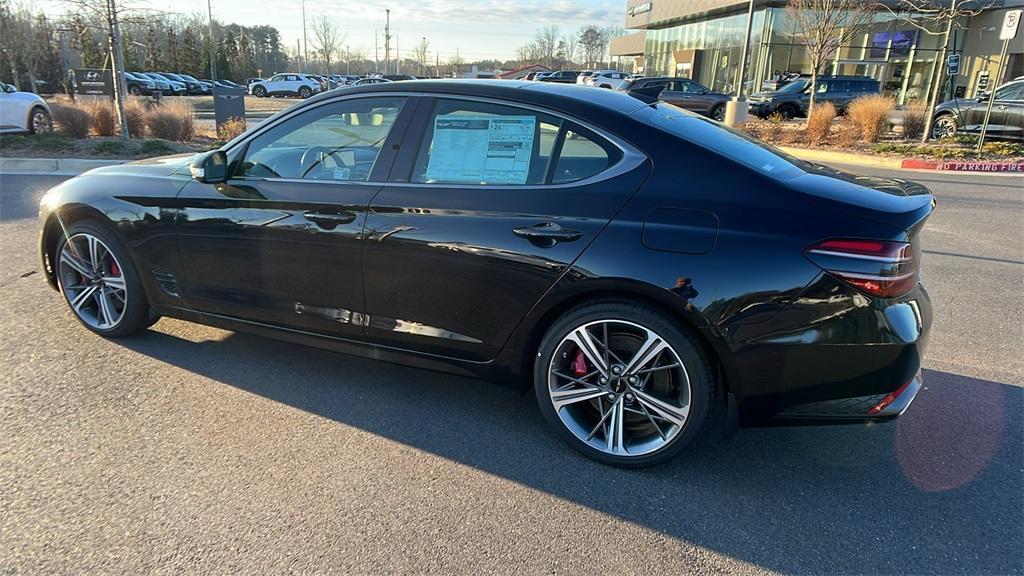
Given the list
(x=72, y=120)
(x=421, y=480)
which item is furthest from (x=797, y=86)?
(x=421, y=480)

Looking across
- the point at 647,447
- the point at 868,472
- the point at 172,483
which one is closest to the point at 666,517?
the point at 647,447

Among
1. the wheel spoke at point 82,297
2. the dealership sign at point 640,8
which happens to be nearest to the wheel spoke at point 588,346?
the wheel spoke at point 82,297

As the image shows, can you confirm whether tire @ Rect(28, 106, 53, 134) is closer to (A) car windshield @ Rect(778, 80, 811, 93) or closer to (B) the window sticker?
(B) the window sticker

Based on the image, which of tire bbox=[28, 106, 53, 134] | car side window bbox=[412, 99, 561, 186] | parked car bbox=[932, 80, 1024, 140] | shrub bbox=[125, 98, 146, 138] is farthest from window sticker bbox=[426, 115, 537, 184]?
parked car bbox=[932, 80, 1024, 140]

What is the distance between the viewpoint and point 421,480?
9.11 ft

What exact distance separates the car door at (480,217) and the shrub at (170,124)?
45.0 feet

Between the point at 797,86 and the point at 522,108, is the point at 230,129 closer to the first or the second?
the point at 522,108

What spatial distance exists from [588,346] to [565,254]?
0.43 metres

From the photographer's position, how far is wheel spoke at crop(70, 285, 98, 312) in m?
4.09

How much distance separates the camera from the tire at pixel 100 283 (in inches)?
154

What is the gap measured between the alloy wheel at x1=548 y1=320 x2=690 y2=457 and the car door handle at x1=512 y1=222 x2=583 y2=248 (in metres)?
0.40

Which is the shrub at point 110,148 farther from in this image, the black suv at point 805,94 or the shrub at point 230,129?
the black suv at point 805,94

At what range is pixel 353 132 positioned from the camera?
355cm

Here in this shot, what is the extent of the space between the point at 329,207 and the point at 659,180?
1.66 metres
